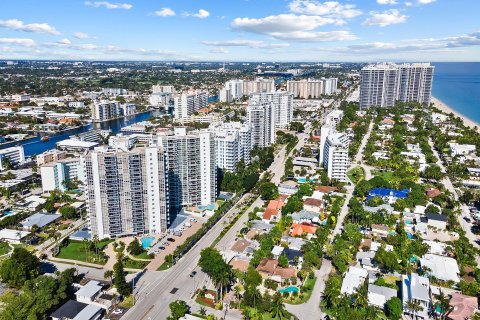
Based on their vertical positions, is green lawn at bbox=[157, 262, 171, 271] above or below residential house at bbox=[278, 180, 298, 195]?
below

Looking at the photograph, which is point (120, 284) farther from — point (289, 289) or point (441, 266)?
point (441, 266)

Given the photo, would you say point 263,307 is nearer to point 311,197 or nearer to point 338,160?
point 311,197

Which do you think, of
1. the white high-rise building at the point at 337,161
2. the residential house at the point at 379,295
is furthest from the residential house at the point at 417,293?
the white high-rise building at the point at 337,161

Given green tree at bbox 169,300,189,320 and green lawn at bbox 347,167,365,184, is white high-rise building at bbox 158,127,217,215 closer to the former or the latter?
green tree at bbox 169,300,189,320

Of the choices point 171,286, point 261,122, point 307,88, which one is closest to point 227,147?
point 261,122

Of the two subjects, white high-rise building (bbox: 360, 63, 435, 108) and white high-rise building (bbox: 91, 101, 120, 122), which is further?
white high-rise building (bbox: 360, 63, 435, 108)

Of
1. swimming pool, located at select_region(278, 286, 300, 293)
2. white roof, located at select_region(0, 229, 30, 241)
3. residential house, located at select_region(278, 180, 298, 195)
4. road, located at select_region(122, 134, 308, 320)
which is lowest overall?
road, located at select_region(122, 134, 308, 320)

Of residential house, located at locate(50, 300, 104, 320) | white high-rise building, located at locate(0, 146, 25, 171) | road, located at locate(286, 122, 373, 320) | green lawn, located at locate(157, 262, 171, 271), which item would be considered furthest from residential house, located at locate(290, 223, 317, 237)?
white high-rise building, located at locate(0, 146, 25, 171)
